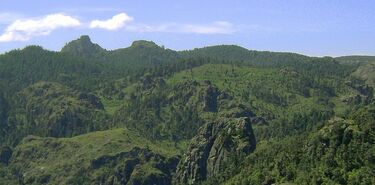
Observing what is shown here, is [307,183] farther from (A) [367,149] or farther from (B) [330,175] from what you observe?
(A) [367,149]

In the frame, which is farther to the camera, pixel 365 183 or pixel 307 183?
pixel 307 183

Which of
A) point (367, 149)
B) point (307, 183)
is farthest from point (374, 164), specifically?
point (307, 183)

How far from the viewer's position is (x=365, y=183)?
181125mm

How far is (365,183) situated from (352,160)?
60.9ft

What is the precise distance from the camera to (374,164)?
194125mm

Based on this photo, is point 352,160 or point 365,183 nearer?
point 365,183

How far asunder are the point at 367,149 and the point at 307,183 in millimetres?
24691

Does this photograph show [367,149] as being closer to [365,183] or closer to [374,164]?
[374,164]

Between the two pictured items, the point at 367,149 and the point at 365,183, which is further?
the point at 367,149

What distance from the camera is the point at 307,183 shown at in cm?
19888

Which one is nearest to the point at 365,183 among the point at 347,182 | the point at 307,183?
the point at 347,182

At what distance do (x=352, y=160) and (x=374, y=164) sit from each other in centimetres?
788

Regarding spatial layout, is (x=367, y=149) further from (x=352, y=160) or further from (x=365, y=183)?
(x=365, y=183)

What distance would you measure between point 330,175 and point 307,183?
339 inches
